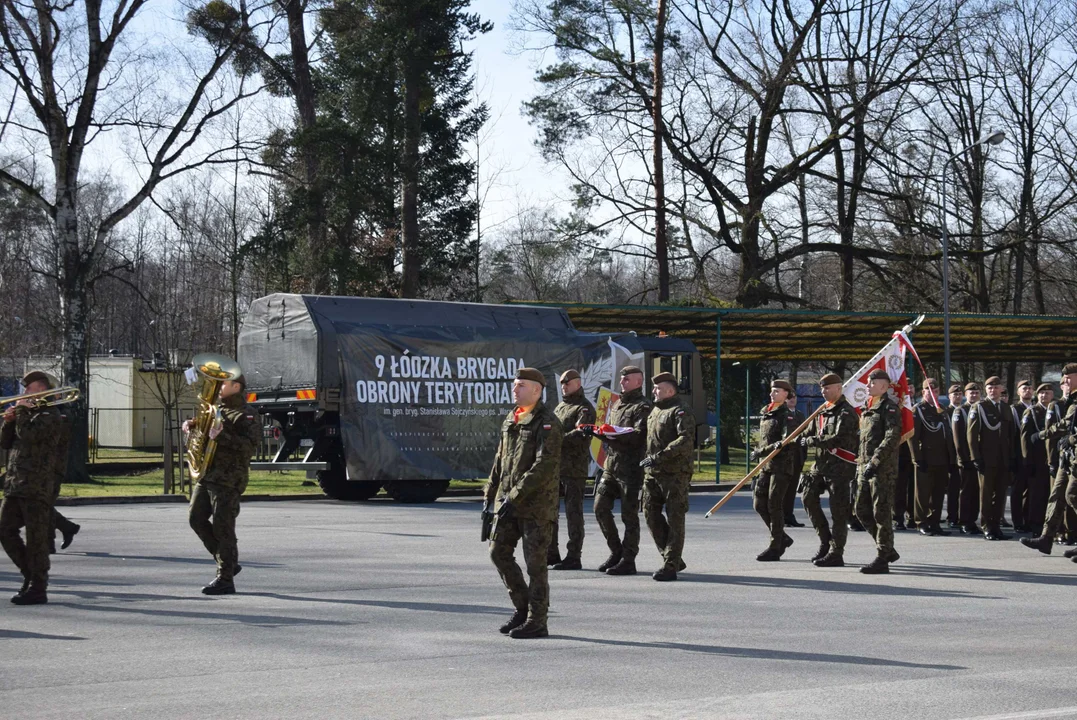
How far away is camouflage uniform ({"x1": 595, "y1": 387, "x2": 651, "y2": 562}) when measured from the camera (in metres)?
12.2

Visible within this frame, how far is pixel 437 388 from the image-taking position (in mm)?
21844

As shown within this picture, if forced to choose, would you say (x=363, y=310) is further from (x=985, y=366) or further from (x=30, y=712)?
(x=985, y=366)

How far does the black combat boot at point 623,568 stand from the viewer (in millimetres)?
12133

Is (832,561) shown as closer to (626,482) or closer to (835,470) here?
(835,470)

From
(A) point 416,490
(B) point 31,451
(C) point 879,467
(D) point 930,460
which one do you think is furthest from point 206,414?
(A) point 416,490

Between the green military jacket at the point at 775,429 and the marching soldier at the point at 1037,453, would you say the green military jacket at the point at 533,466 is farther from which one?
the marching soldier at the point at 1037,453

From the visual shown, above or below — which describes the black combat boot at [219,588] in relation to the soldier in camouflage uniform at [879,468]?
below

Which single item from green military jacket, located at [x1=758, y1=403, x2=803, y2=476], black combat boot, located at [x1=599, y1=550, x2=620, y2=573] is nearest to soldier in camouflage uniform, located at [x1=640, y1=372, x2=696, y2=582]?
black combat boot, located at [x1=599, y1=550, x2=620, y2=573]

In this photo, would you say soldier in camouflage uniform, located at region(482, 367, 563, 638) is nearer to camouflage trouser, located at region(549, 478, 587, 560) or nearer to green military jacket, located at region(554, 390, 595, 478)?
green military jacket, located at region(554, 390, 595, 478)

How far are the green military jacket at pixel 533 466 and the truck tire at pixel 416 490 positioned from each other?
13602mm

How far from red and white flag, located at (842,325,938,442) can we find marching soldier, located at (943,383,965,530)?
2.41 meters

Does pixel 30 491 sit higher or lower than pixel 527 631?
higher

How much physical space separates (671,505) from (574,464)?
1385 millimetres

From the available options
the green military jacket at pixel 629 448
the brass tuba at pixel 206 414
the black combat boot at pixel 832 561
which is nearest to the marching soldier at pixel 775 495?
the black combat boot at pixel 832 561
